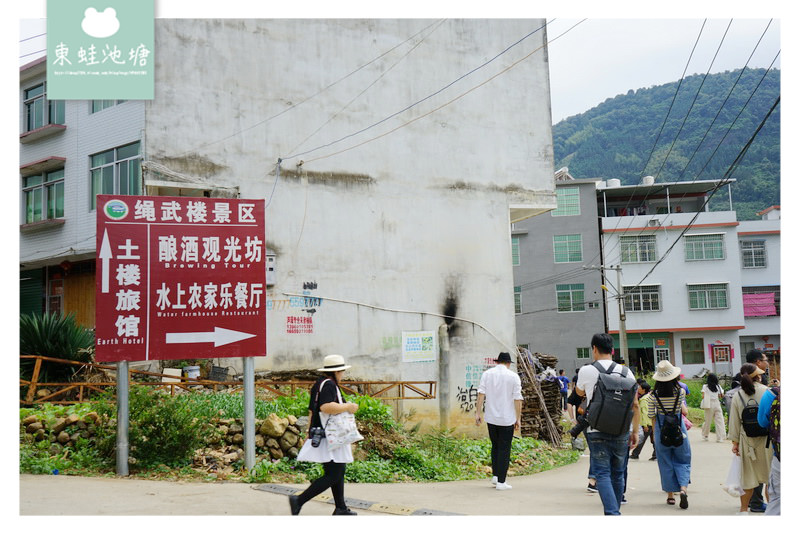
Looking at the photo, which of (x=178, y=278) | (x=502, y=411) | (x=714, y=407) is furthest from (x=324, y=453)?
(x=714, y=407)

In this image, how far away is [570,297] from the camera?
38375 mm

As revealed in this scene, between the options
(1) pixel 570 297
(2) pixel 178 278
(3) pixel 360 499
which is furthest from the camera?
(1) pixel 570 297

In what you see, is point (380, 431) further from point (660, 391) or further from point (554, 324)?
point (554, 324)

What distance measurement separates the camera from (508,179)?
15016mm

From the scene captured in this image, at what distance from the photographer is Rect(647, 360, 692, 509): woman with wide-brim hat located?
7.27 meters

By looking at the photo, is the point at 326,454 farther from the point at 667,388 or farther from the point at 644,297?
the point at 644,297

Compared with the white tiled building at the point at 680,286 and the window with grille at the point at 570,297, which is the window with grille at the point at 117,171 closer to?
the window with grille at the point at 570,297

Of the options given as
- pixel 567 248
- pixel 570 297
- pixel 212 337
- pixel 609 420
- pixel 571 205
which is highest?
pixel 571 205

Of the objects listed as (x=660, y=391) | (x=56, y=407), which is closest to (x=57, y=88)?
(x=56, y=407)

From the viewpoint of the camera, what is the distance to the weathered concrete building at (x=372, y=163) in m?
12.9

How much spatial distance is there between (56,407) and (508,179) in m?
10.1

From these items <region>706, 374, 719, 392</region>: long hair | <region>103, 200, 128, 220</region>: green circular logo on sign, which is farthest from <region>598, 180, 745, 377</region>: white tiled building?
<region>103, 200, 128, 220</region>: green circular logo on sign

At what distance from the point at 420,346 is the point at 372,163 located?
404cm

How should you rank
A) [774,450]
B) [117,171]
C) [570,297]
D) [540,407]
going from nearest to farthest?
[774,450], [540,407], [117,171], [570,297]
